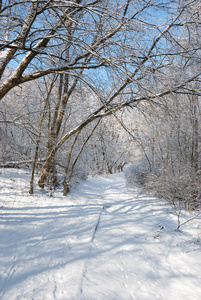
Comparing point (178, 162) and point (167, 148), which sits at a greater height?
point (167, 148)

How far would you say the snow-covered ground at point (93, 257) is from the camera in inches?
77.9

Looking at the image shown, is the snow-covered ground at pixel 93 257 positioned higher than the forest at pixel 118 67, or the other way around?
the forest at pixel 118 67

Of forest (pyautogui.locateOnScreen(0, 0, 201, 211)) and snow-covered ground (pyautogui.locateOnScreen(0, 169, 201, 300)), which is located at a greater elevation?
forest (pyautogui.locateOnScreen(0, 0, 201, 211))

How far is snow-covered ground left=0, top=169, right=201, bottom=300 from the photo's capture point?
198cm

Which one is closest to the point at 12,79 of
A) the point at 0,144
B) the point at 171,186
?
the point at 0,144

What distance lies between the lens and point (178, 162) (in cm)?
727

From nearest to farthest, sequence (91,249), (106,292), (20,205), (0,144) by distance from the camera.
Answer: (106,292) < (91,249) < (0,144) < (20,205)

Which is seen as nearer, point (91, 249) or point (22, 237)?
point (91, 249)

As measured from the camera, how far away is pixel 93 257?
2.68 metres

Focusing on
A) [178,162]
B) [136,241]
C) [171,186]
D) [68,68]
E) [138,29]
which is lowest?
[136,241]

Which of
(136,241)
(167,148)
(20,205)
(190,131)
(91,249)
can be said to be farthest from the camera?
(167,148)

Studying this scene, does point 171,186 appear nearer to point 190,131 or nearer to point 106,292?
point 190,131

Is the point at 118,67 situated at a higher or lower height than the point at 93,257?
higher

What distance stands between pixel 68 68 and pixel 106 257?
10.4 feet
